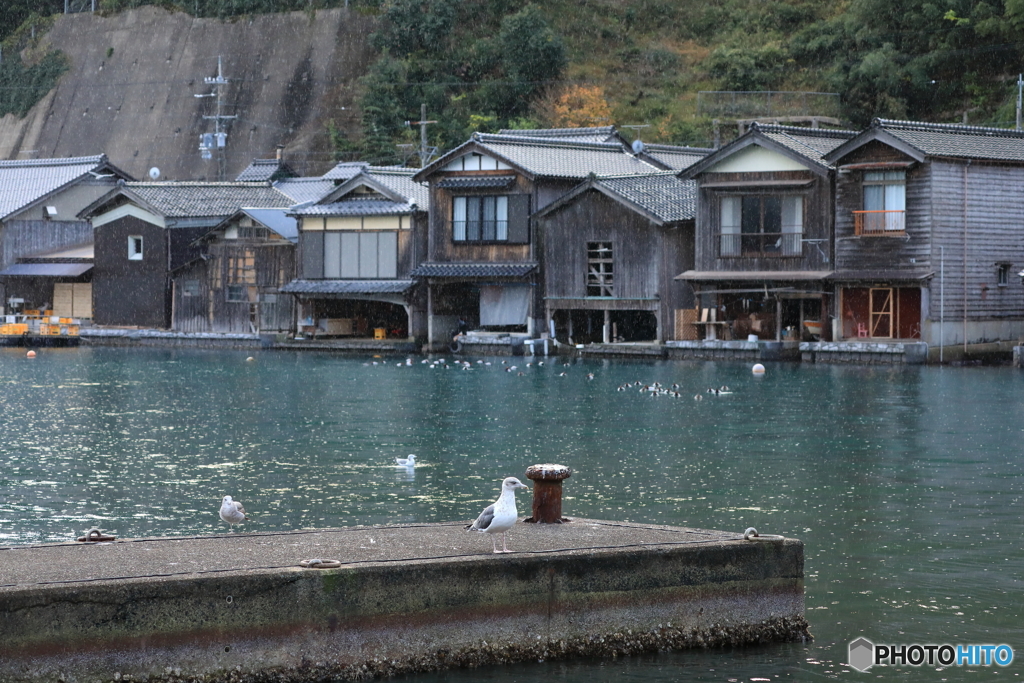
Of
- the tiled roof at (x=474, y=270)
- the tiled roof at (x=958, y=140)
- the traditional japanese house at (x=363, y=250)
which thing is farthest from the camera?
the traditional japanese house at (x=363, y=250)

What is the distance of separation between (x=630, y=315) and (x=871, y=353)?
39.5ft

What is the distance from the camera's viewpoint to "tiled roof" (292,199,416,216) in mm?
56250

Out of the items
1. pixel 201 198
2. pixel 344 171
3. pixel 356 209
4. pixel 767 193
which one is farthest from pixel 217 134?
pixel 767 193

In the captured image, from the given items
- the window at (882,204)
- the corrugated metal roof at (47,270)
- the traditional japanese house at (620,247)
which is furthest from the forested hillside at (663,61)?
the corrugated metal roof at (47,270)

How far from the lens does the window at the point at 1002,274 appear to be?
46.9 m

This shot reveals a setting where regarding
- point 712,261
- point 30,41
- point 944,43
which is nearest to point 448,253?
point 712,261

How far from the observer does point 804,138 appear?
4894 centimetres

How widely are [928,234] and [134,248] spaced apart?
109ft

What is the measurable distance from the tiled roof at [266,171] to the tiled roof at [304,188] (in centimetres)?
520

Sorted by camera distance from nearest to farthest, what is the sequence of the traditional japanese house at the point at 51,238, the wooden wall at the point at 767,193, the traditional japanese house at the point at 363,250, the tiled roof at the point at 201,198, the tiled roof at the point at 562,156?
the wooden wall at the point at 767,193
the tiled roof at the point at 562,156
the traditional japanese house at the point at 363,250
the tiled roof at the point at 201,198
the traditional japanese house at the point at 51,238

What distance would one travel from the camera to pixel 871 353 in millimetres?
44969

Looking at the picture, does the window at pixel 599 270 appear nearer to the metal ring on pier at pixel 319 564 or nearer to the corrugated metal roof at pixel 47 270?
the corrugated metal roof at pixel 47 270

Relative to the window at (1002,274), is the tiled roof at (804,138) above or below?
above

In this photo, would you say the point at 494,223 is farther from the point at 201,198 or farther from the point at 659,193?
the point at 201,198
